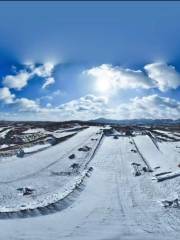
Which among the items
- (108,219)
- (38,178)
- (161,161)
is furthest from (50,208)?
(161,161)

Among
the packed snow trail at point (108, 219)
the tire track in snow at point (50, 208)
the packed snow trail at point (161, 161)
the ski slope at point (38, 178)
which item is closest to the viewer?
the packed snow trail at point (108, 219)

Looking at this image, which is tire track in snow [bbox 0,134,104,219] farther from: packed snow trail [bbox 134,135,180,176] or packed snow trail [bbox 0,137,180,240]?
packed snow trail [bbox 134,135,180,176]

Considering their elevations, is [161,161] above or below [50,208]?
above

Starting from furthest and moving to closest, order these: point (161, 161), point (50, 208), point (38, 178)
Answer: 1. point (161, 161)
2. point (38, 178)
3. point (50, 208)

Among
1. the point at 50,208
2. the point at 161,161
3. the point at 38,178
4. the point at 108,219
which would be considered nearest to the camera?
the point at 108,219

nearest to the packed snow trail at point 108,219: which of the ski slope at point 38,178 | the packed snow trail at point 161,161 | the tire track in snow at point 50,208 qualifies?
the tire track in snow at point 50,208

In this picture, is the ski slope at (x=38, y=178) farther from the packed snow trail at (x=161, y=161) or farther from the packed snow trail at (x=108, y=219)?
the packed snow trail at (x=161, y=161)

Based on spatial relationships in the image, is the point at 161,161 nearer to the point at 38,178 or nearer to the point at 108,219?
the point at 38,178

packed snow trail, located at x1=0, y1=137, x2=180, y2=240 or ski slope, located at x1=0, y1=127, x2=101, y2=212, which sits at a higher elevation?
ski slope, located at x1=0, y1=127, x2=101, y2=212

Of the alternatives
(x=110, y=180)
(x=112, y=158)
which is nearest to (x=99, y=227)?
(x=110, y=180)

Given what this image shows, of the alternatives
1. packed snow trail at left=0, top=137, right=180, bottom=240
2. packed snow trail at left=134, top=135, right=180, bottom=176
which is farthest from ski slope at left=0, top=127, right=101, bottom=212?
packed snow trail at left=134, top=135, right=180, bottom=176
